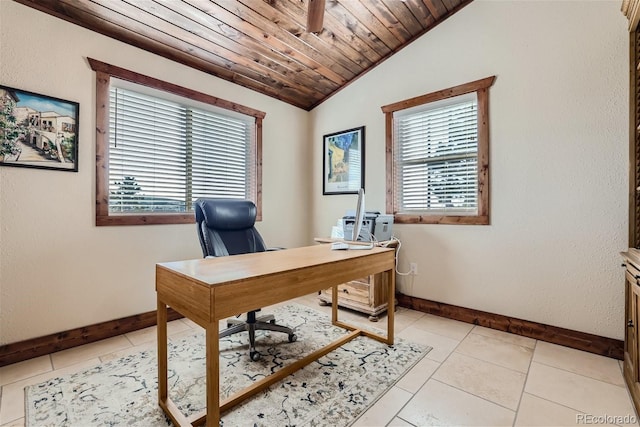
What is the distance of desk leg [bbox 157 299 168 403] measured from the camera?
4.95 ft

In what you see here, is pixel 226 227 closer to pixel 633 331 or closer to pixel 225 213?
pixel 225 213

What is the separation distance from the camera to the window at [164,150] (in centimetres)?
241

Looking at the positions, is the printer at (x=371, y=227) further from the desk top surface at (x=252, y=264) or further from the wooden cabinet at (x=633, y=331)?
the wooden cabinet at (x=633, y=331)

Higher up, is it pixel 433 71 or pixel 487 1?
pixel 487 1

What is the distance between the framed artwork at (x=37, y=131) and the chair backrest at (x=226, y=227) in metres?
1.00

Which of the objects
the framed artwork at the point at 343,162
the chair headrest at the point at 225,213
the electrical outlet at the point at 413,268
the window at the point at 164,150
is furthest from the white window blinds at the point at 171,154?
the electrical outlet at the point at 413,268

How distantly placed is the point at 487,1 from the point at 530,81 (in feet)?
2.87

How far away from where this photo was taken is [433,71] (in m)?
2.94

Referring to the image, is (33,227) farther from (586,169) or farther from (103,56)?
(586,169)

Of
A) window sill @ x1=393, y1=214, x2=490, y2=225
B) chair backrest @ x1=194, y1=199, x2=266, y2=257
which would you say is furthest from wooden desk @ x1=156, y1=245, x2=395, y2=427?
window sill @ x1=393, y1=214, x2=490, y2=225

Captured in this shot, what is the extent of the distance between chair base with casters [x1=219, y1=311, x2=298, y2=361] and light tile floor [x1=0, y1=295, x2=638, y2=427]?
64 centimetres

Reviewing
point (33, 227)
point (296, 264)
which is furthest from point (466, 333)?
point (33, 227)

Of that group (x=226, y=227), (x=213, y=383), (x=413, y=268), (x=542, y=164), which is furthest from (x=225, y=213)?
(x=542, y=164)

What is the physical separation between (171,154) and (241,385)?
2.18 m
